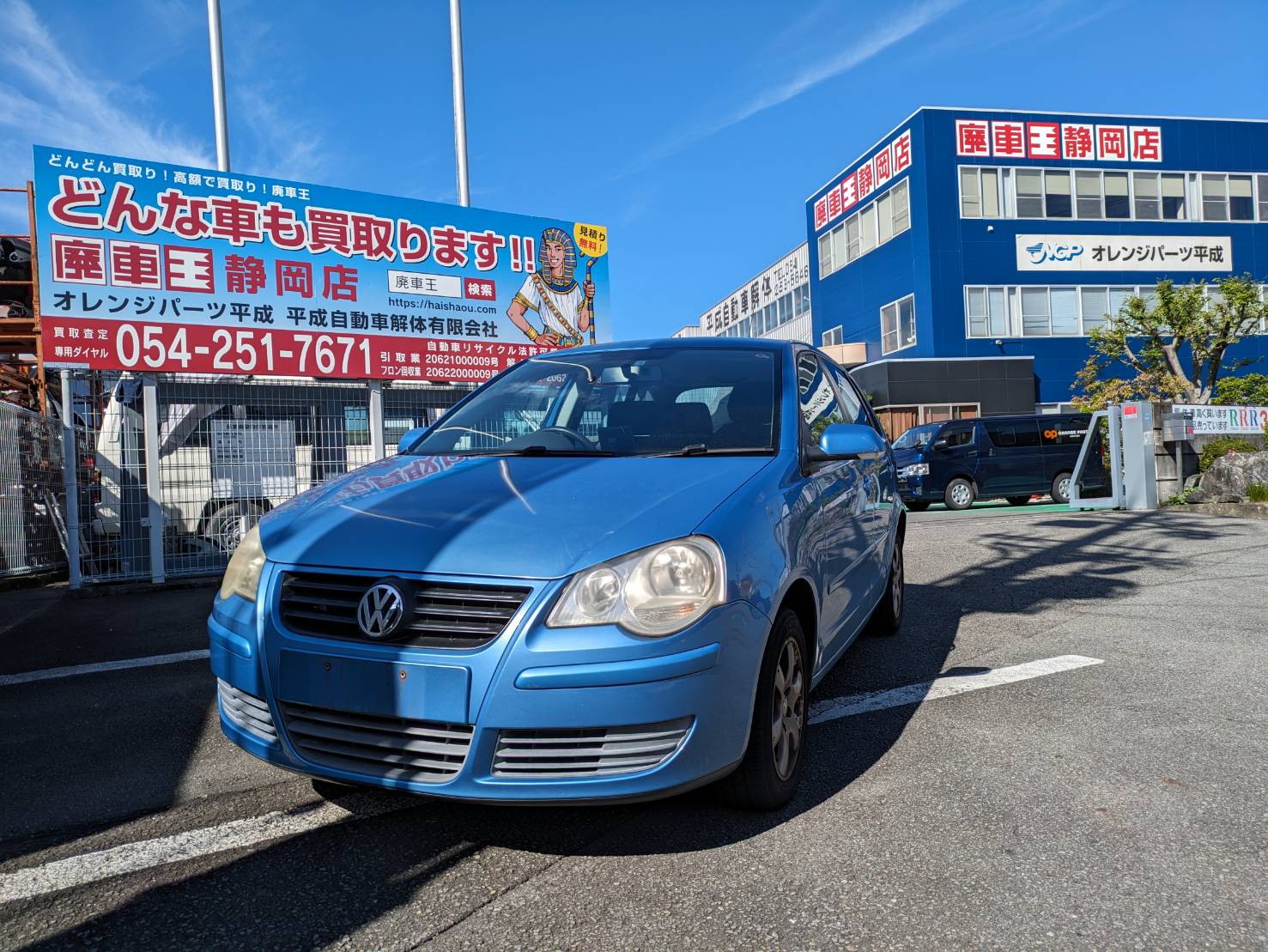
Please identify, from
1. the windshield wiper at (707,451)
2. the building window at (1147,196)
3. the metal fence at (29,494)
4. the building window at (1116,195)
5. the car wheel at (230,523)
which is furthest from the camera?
the building window at (1147,196)

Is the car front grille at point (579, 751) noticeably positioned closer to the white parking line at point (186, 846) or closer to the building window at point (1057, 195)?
the white parking line at point (186, 846)

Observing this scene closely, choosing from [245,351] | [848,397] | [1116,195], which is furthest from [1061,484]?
[1116,195]

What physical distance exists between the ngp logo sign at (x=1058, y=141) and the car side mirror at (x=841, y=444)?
29.4 meters

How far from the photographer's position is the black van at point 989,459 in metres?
15.7

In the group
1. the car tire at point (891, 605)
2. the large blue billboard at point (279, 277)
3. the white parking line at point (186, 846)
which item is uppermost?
the large blue billboard at point (279, 277)

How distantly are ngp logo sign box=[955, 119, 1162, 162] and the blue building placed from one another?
0.13 feet

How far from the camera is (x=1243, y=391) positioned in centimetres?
2702

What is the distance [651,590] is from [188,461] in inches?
294

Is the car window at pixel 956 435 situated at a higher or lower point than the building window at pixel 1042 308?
lower

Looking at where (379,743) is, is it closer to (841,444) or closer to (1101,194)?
(841,444)

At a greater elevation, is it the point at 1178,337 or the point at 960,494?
the point at 1178,337

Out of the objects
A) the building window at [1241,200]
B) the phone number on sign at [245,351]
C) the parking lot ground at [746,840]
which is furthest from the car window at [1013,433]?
the building window at [1241,200]

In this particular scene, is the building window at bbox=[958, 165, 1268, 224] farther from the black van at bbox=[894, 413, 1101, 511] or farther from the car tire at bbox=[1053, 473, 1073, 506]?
the car tire at bbox=[1053, 473, 1073, 506]

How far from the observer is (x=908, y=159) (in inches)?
1169
